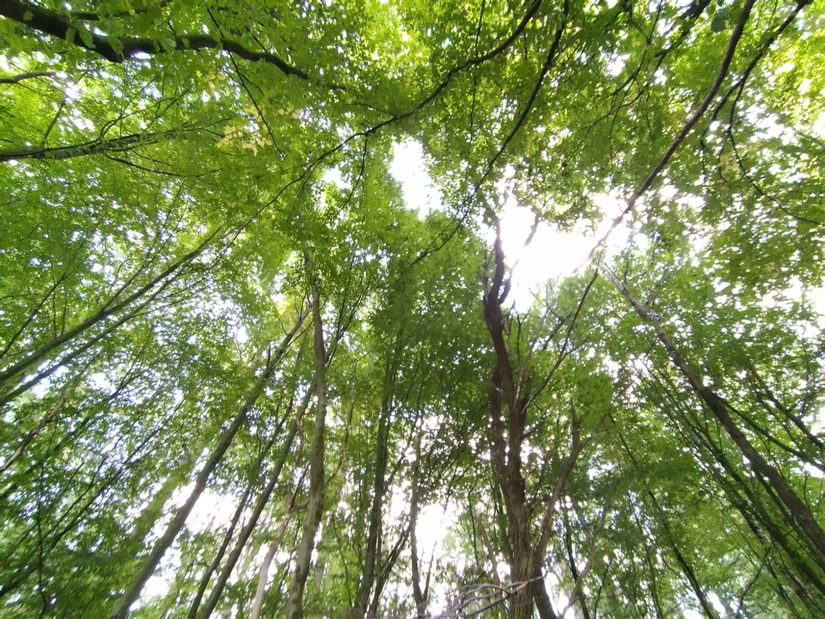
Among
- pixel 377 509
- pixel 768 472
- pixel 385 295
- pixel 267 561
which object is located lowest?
pixel 267 561

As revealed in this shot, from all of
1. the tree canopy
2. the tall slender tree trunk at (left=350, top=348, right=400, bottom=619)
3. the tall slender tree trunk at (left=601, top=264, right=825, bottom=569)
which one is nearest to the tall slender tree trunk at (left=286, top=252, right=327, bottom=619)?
the tree canopy

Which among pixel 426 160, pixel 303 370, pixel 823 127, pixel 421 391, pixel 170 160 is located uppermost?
pixel 426 160

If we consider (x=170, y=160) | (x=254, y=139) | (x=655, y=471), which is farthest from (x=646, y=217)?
(x=170, y=160)

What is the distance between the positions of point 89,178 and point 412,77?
A: 4.44 meters

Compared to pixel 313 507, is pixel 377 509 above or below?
above

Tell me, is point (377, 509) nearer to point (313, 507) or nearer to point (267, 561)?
point (267, 561)

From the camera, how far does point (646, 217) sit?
3.89 metres

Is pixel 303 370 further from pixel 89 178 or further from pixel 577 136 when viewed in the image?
pixel 577 136

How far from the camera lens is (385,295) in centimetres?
485

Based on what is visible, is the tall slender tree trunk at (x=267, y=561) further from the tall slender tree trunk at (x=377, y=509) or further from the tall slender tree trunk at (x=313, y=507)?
the tall slender tree trunk at (x=377, y=509)

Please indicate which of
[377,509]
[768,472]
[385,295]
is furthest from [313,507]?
[768,472]

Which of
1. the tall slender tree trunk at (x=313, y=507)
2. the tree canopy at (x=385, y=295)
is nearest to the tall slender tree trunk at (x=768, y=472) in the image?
the tree canopy at (x=385, y=295)

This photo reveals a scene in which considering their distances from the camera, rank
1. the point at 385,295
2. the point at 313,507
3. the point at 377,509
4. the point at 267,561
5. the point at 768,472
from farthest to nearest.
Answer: the point at 385,295 < the point at 768,472 < the point at 377,509 < the point at 267,561 < the point at 313,507

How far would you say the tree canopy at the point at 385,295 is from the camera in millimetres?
3051
